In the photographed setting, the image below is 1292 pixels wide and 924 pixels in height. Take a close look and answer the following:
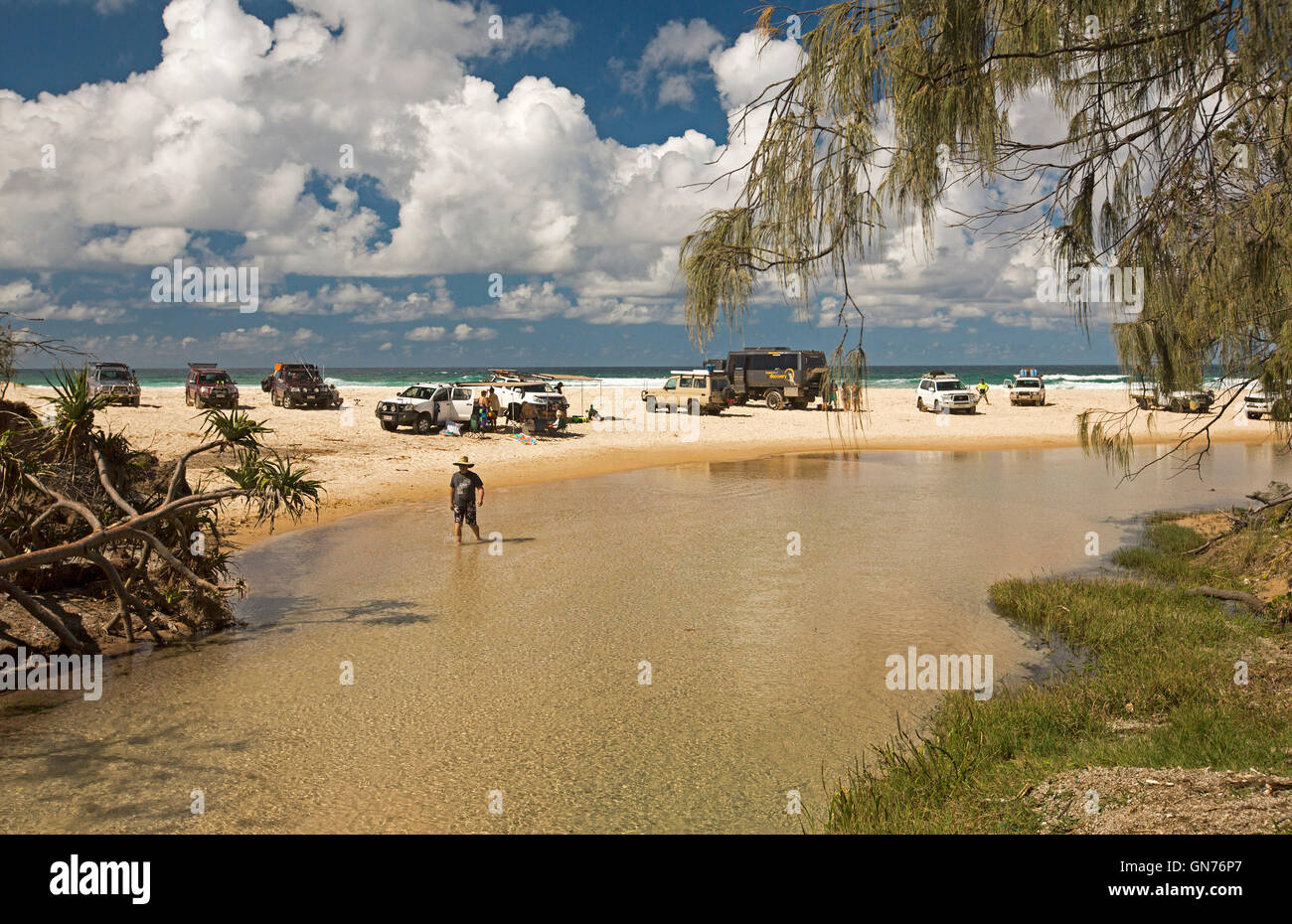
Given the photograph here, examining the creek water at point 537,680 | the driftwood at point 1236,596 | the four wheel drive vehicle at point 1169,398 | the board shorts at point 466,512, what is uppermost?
the four wheel drive vehicle at point 1169,398

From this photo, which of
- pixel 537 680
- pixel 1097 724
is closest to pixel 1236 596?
pixel 1097 724

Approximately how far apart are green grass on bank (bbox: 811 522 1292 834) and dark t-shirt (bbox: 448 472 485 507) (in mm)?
9438

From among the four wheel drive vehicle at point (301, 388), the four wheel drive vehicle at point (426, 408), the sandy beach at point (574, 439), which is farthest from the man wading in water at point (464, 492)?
the four wheel drive vehicle at point (301, 388)

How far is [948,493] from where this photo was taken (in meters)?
22.6

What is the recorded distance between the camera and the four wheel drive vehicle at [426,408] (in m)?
31.2

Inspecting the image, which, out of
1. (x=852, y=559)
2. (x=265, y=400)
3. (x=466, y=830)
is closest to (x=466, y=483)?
(x=852, y=559)

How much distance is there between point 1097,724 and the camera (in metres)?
6.84

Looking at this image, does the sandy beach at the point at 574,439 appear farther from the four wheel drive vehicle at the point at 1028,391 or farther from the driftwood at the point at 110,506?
the driftwood at the point at 110,506

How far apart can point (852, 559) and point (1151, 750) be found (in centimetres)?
908

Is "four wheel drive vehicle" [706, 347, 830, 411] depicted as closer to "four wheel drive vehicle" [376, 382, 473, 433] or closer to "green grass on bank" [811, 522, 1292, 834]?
"four wheel drive vehicle" [376, 382, 473, 433]

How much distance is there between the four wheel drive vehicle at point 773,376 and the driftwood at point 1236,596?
117 feet

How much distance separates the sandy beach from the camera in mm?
23844

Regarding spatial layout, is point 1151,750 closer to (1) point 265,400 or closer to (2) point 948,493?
(2) point 948,493

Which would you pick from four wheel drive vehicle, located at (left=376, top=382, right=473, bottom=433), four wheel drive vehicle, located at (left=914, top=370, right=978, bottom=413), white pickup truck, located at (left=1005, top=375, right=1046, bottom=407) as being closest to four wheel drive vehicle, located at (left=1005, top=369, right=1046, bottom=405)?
white pickup truck, located at (left=1005, top=375, right=1046, bottom=407)
